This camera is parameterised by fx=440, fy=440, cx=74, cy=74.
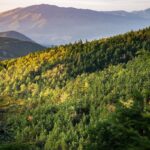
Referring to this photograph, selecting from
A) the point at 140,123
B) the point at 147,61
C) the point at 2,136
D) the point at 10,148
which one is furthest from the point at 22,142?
the point at 147,61

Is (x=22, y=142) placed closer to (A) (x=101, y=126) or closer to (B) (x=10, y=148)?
(B) (x=10, y=148)

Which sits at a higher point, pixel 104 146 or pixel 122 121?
pixel 122 121

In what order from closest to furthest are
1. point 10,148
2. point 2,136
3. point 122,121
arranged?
point 10,148 → point 2,136 → point 122,121

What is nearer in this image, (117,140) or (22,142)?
(22,142)

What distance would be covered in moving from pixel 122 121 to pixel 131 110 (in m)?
0.74

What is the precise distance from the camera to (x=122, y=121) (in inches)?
685

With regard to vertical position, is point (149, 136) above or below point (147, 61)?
below

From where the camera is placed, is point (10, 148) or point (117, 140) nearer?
point (10, 148)

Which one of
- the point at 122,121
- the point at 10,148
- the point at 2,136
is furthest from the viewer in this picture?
the point at 122,121

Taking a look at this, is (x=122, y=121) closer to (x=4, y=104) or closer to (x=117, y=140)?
(x=117, y=140)

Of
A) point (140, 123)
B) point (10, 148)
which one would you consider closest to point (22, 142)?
point (10, 148)

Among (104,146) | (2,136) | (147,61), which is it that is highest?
(147,61)

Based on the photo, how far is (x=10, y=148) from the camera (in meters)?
14.3

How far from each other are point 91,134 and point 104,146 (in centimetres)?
78
